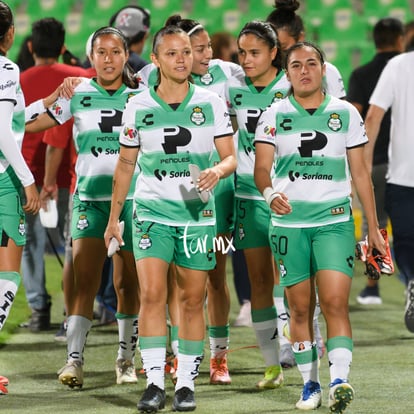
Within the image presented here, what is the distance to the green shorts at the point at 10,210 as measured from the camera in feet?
19.7

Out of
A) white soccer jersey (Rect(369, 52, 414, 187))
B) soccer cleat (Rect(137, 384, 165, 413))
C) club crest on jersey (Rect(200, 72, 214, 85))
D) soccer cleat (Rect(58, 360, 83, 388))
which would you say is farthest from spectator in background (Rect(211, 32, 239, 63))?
soccer cleat (Rect(137, 384, 165, 413))

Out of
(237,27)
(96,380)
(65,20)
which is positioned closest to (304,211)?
(96,380)

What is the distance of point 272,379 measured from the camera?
6.48 m

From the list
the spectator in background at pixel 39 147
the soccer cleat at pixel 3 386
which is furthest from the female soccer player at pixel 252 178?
the spectator in background at pixel 39 147

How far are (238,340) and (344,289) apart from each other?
2814 mm

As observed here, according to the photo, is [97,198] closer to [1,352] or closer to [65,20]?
[1,352]

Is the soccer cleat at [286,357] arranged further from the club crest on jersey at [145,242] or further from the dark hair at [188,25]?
the dark hair at [188,25]

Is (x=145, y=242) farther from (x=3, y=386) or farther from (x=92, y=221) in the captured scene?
(x=3, y=386)

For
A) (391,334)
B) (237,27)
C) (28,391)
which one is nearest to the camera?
(28,391)

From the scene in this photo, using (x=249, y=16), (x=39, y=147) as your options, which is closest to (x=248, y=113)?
(x=39, y=147)

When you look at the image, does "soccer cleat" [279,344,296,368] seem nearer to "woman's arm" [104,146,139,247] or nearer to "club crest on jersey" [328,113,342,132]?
"woman's arm" [104,146,139,247]

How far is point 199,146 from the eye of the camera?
5762 millimetres

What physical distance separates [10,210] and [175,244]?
0.89 meters

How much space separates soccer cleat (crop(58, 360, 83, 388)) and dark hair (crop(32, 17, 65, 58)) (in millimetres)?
2852
